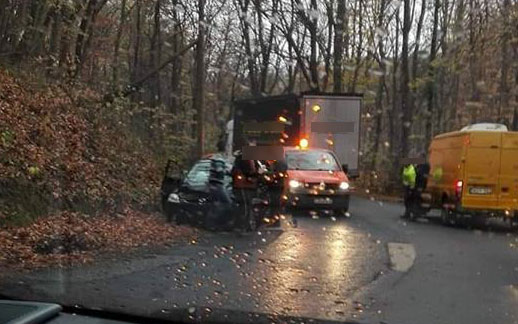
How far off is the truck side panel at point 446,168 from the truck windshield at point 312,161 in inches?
74.8

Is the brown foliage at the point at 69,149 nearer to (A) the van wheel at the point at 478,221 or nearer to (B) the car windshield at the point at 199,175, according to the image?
(B) the car windshield at the point at 199,175

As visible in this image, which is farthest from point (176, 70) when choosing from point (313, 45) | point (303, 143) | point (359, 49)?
point (313, 45)

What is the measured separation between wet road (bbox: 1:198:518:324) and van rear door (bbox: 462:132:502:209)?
266 cm

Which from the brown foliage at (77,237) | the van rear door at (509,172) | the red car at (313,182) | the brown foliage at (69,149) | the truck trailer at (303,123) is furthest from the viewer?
the truck trailer at (303,123)

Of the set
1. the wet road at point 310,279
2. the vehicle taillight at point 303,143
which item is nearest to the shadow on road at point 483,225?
the wet road at point 310,279

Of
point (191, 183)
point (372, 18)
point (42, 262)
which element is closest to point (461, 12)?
point (372, 18)

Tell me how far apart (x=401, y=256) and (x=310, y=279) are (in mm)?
2260

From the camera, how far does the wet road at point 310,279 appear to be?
5.60m

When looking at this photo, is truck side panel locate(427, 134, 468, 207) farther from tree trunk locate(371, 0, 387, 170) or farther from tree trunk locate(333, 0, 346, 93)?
tree trunk locate(333, 0, 346, 93)

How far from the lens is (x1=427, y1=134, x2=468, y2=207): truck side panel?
13562 millimetres

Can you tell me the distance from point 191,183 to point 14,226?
274cm

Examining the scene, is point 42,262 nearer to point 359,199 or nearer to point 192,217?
point 192,217

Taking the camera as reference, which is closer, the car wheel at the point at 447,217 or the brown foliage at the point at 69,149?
the brown foliage at the point at 69,149

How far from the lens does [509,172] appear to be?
42.5 ft
